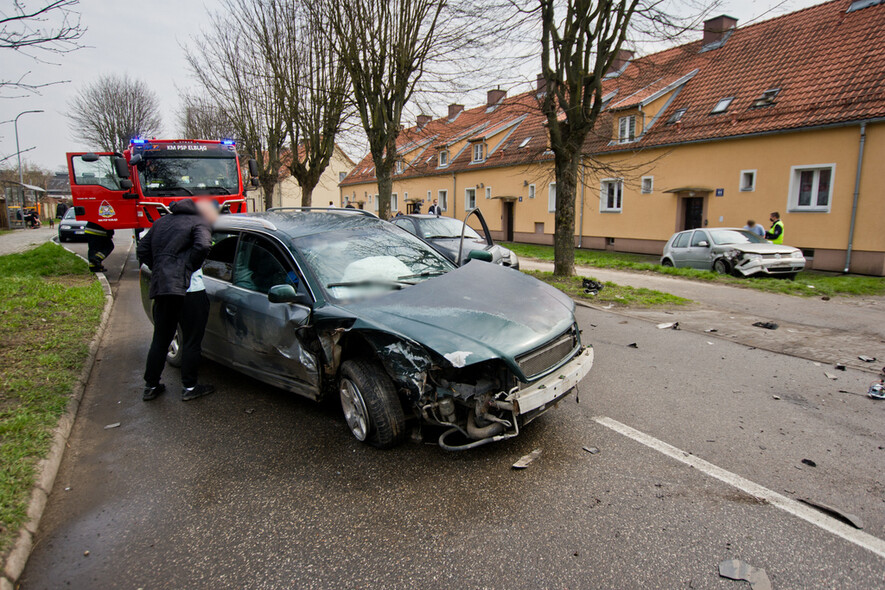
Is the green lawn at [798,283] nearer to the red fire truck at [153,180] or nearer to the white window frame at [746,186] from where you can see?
the white window frame at [746,186]

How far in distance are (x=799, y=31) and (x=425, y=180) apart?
76.0 ft

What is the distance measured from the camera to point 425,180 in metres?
37.2

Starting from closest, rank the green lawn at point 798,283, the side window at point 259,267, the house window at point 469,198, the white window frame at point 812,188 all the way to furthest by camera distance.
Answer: the side window at point 259,267
the green lawn at point 798,283
the white window frame at point 812,188
the house window at point 469,198

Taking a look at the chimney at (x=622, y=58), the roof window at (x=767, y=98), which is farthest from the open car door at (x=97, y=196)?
the roof window at (x=767, y=98)

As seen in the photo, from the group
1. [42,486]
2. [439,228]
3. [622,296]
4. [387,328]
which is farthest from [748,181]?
[42,486]

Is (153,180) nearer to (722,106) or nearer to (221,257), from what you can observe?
(221,257)

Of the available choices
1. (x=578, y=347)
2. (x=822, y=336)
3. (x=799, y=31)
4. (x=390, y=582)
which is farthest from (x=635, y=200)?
(x=390, y=582)

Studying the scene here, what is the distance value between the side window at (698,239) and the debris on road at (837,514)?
12733mm

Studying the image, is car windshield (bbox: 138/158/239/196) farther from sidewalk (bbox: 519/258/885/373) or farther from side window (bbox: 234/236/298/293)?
sidewalk (bbox: 519/258/885/373)

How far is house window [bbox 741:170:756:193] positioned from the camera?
59.4 feet

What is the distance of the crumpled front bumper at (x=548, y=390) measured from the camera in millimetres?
3123

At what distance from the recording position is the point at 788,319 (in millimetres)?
8344

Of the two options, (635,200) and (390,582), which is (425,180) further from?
(390,582)

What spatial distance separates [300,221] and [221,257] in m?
0.95
